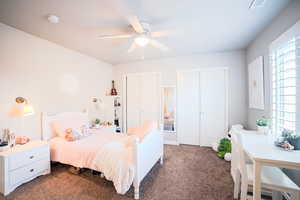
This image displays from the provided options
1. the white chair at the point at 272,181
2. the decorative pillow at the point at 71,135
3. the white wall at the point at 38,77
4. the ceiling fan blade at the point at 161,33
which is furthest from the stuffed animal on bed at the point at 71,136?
the white chair at the point at 272,181

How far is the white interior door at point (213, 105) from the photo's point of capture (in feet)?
12.4

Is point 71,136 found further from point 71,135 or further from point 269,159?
point 269,159

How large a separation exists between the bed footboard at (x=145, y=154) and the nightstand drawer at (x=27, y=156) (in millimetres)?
1649

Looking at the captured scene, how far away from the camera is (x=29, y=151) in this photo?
2.17 metres

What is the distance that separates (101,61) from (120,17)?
8.35 feet

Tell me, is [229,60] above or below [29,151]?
above

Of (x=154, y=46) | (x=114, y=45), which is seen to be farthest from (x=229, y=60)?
(x=114, y=45)

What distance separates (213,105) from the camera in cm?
387

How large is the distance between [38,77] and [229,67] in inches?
171

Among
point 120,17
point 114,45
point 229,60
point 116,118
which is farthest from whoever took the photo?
point 116,118

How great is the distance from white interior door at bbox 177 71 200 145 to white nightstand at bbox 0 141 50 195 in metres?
3.18

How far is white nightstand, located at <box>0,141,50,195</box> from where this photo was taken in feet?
6.28

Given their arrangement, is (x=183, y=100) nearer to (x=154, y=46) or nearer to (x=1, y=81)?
(x=154, y=46)

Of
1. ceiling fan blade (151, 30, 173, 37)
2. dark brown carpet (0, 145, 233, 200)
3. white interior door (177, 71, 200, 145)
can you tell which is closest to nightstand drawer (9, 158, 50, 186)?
dark brown carpet (0, 145, 233, 200)
